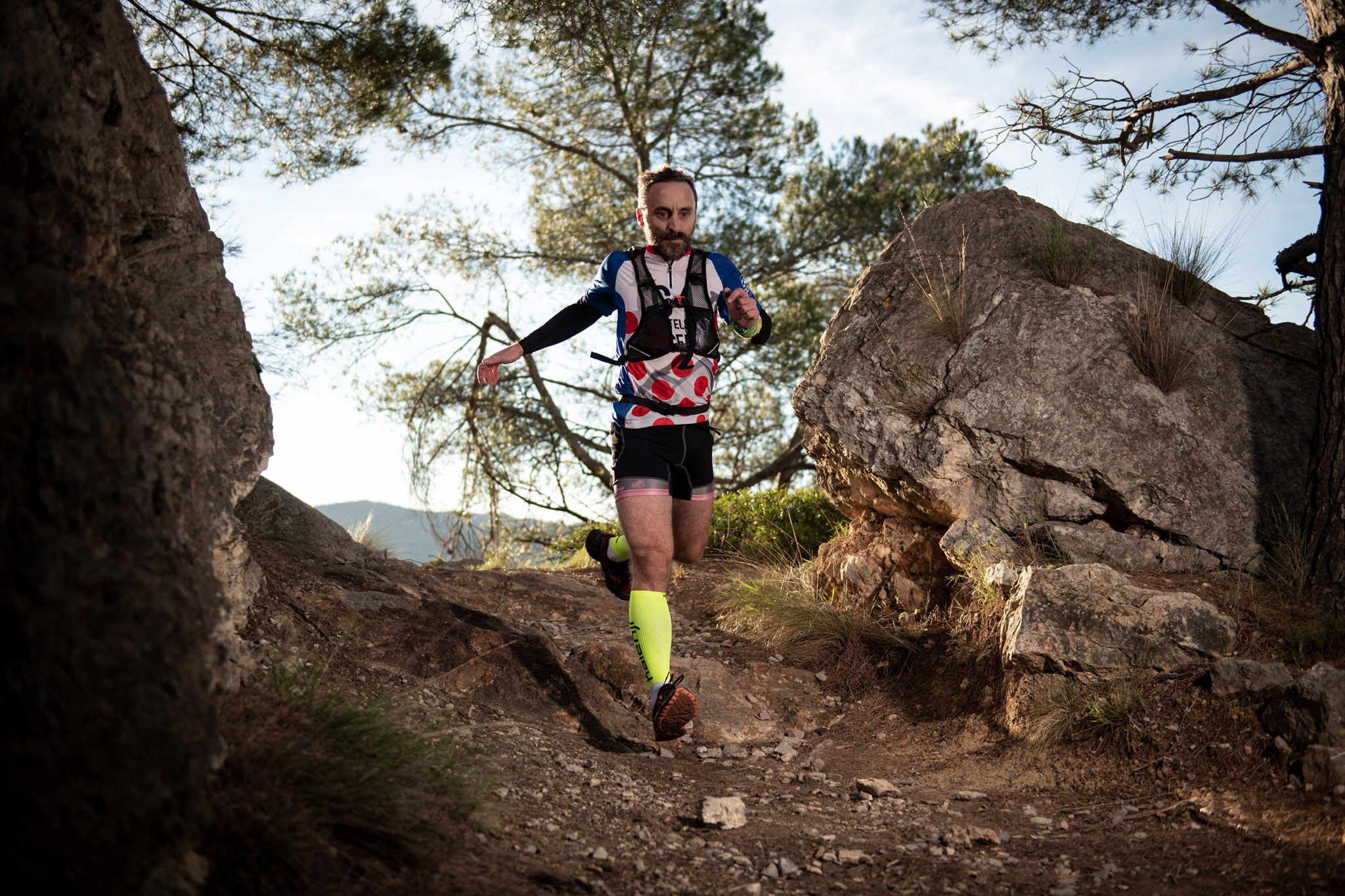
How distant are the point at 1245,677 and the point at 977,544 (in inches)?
53.9

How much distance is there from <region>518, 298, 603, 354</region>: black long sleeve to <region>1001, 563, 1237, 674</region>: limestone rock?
7.80 ft

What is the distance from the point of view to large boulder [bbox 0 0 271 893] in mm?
1792

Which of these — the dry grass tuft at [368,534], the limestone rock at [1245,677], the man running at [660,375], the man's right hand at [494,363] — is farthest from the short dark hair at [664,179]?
the dry grass tuft at [368,534]

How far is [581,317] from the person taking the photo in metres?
4.34

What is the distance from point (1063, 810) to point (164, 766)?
3.16m

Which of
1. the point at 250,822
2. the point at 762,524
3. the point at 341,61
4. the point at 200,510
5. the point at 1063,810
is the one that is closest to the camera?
the point at 250,822

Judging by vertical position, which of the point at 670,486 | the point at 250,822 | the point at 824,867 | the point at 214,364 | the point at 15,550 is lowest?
the point at 824,867

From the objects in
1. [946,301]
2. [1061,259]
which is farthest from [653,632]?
[1061,259]

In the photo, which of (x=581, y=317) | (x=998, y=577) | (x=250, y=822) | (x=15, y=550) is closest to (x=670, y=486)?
(x=581, y=317)

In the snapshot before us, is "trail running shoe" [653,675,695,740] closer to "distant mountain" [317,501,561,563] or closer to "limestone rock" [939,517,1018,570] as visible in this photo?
"limestone rock" [939,517,1018,570]

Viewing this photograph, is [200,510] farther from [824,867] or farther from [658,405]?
[824,867]

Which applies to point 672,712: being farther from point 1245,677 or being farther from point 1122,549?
point 1122,549

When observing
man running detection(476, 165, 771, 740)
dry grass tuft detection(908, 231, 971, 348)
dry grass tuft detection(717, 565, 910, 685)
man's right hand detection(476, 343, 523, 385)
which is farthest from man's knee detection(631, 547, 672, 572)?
dry grass tuft detection(908, 231, 971, 348)

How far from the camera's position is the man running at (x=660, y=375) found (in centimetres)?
400
